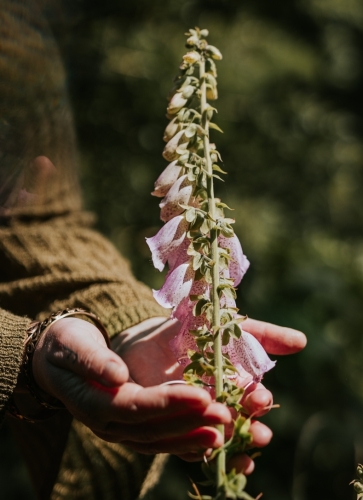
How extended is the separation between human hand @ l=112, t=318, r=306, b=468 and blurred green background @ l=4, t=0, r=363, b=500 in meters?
0.92

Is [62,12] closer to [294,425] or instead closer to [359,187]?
Result: [294,425]

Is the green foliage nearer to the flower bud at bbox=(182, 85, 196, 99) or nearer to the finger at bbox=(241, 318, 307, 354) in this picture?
the finger at bbox=(241, 318, 307, 354)

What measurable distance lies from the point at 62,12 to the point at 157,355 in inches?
51.3

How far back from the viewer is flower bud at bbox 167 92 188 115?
617 millimetres

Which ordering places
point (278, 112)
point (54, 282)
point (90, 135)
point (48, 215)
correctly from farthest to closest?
point (278, 112) → point (90, 135) → point (48, 215) → point (54, 282)

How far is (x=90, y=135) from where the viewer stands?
2.29 meters

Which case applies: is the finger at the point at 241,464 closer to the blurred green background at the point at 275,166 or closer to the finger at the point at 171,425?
the finger at the point at 171,425

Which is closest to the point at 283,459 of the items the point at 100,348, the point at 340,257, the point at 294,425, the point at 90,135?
the point at 294,425

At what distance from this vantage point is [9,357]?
712 mm

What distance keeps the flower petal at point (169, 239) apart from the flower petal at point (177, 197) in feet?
0.04

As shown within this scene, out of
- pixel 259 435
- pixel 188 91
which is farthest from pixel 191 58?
pixel 259 435

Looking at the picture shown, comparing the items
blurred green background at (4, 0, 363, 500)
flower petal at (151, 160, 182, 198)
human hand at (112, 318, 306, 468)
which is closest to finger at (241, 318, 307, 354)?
human hand at (112, 318, 306, 468)

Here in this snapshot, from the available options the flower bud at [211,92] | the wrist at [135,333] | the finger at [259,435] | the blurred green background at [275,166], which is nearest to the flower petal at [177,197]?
the flower bud at [211,92]

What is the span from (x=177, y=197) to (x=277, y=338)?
26cm
